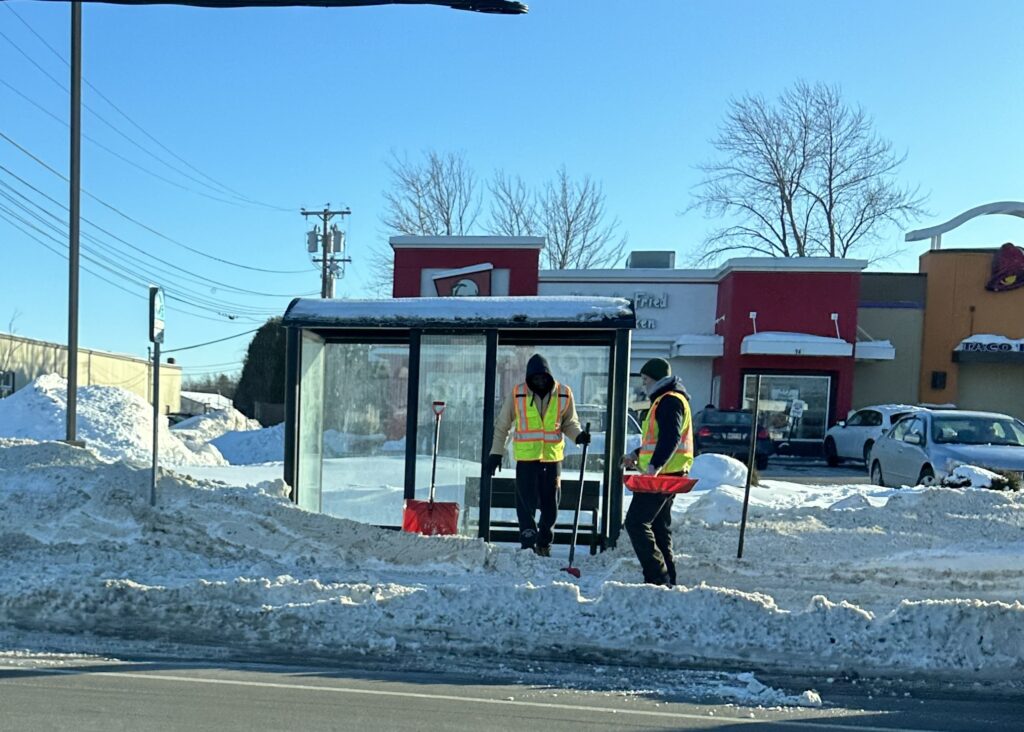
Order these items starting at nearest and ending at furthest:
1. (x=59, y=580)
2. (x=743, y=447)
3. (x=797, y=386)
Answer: (x=59, y=580), (x=743, y=447), (x=797, y=386)

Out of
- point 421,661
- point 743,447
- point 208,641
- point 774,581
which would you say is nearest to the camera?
point 421,661

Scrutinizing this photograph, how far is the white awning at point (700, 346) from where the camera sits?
979 inches

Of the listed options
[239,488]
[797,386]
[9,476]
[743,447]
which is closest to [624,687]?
[239,488]

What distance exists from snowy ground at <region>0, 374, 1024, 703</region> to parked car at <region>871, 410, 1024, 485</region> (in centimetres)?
243

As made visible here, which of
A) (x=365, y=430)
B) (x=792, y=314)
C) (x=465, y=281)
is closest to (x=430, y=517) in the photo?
(x=365, y=430)

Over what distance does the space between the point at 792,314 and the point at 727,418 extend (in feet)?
18.2

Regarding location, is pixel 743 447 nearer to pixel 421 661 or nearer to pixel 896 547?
pixel 896 547

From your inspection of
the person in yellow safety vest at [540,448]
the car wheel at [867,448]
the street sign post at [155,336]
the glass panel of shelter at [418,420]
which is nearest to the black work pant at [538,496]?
the person in yellow safety vest at [540,448]

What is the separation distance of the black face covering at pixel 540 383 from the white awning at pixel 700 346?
17517 mm

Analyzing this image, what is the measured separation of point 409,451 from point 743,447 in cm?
1252

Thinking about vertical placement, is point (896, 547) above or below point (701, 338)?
below

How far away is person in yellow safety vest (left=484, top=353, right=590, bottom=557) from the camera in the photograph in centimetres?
810

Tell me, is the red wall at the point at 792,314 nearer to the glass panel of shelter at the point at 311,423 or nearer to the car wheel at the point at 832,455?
the car wheel at the point at 832,455

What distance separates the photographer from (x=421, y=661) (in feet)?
18.1
